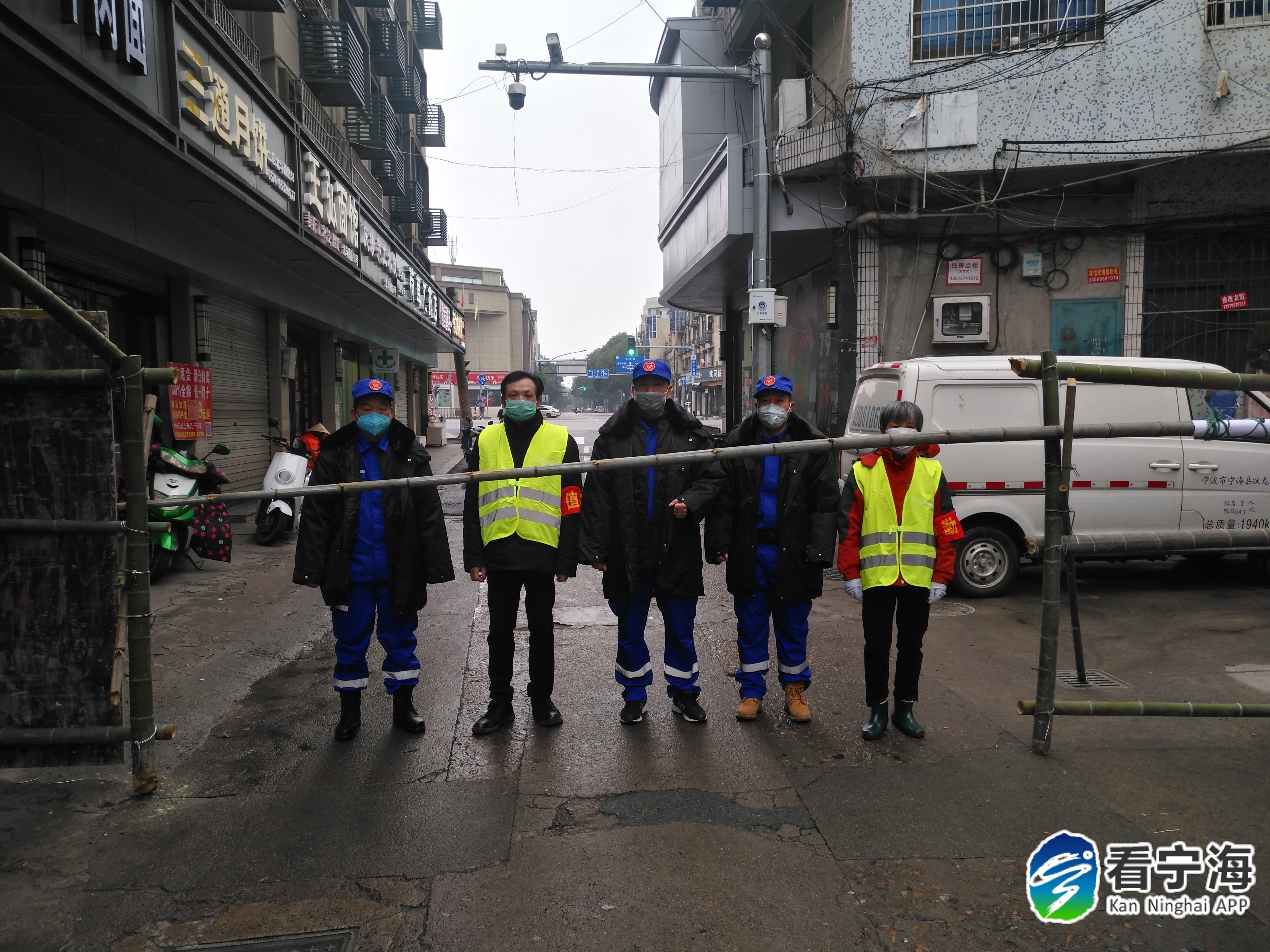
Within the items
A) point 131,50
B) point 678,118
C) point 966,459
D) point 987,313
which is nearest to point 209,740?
point 131,50

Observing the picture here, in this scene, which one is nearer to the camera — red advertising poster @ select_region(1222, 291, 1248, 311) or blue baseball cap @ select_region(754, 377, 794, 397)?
blue baseball cap @ select_region(754, 377, 794, 397)

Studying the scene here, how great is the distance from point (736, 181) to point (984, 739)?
1130 cm

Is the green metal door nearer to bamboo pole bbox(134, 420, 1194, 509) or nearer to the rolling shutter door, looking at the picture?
bamboo pole bbox(134, 420, 1194, 509)

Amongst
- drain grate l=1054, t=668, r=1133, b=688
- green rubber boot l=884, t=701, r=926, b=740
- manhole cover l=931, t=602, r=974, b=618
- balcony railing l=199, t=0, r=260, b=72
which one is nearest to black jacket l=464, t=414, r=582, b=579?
green rubber boot l=884, t=701, r=926, b=740

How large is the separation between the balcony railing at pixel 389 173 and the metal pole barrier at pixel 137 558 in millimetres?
21540

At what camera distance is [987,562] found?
7.86 metres

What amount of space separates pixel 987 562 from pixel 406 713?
5466mm

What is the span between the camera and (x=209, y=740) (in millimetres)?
4594

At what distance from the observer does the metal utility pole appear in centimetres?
1113

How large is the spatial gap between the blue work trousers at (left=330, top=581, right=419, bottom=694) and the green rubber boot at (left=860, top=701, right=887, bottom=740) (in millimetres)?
2398

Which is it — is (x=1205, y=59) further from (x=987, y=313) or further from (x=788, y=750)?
(x=788, y=750)

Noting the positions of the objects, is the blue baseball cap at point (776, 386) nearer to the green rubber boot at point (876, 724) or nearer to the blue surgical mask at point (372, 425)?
the green rubber boot at point (876, 724)

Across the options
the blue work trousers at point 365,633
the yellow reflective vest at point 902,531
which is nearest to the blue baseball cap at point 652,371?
the yellow reflective vest at point 902,531

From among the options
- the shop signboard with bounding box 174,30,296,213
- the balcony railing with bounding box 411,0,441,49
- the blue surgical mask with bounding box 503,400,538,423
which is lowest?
the blue surgical mask with bounding box 503,400,538,423
